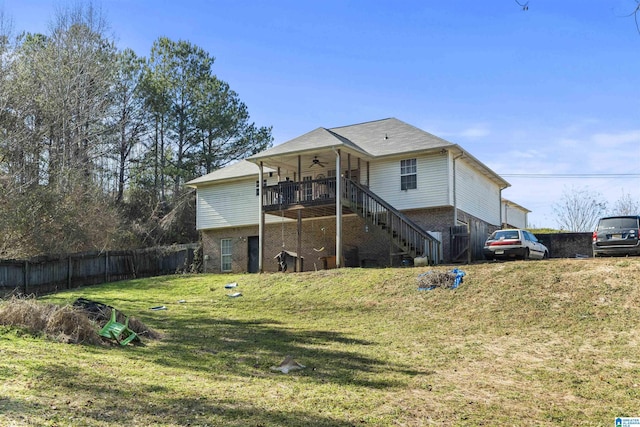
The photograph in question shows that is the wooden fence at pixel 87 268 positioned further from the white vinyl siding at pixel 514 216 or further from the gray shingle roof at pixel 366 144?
the white vinyl siding at pixel 514 216

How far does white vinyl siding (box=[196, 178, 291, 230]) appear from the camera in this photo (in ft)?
96.2

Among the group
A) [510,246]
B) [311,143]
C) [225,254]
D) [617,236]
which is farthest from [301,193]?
[617,236]

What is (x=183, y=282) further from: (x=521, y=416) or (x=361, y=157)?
(x=521, y=416)

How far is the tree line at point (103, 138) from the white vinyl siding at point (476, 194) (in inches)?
660

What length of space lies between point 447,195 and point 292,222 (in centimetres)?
751

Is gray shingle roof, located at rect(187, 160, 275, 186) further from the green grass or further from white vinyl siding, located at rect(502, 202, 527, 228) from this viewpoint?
white vinyl siding, located at rect(502, 202, 527, 228)

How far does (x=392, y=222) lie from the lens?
23.3 metres

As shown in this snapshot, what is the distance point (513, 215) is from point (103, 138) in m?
25.7

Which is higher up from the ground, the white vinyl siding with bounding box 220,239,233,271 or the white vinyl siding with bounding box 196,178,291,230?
the white vinyl siding with bounding box 196,178,291,230

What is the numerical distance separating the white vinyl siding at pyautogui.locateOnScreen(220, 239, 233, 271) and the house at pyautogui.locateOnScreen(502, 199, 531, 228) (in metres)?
14.6

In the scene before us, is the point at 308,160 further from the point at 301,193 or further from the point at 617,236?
the point at 617,236

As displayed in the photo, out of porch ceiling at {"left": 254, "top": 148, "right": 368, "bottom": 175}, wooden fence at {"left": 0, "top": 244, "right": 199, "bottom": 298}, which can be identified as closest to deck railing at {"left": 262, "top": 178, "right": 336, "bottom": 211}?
porch ceiling at {"left": 254, "top": 148, "right": 368, "bottom": 175}

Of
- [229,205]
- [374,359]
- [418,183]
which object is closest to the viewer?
[374,359]

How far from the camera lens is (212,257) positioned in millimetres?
30750
